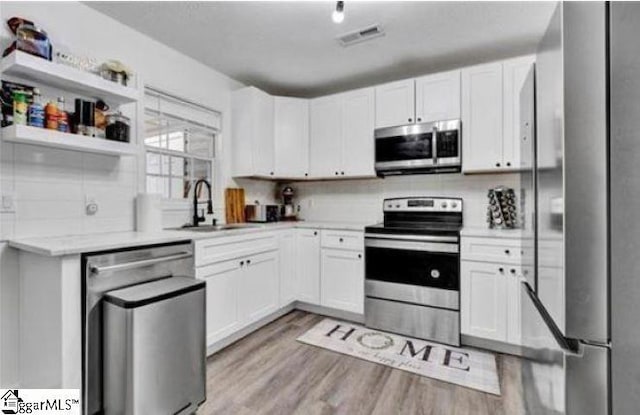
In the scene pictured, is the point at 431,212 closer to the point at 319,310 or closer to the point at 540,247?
the point at 319,310

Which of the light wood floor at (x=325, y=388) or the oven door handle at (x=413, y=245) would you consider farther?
the oven door handle at (x=413, y=245)

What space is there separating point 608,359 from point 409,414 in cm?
127

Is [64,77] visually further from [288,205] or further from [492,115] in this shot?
[492,115]

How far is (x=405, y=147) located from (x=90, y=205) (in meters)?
2.65

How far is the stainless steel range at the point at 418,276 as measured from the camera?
2.60 meters

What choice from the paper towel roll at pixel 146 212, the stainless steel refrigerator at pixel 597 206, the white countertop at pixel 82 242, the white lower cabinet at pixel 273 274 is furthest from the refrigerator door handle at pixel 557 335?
the paper towel roll at pixel 146 212

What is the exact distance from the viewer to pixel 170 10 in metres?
2.24

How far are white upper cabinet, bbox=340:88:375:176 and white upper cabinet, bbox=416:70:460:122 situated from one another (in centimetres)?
49

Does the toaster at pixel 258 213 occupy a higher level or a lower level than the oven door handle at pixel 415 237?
higher

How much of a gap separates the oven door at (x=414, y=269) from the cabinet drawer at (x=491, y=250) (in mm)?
77

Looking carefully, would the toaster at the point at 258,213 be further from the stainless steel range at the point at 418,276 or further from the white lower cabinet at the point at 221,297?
the stainless steel range at the point at 418,276

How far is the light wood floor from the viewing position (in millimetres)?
1810

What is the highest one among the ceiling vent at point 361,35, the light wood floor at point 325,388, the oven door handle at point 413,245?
the ceiling vent at point 361,35

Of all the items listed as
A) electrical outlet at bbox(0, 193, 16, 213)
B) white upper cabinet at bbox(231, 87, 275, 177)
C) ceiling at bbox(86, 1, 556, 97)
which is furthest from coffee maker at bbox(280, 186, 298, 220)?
electrical outlet at bbox(0, 193, 16, 213)
